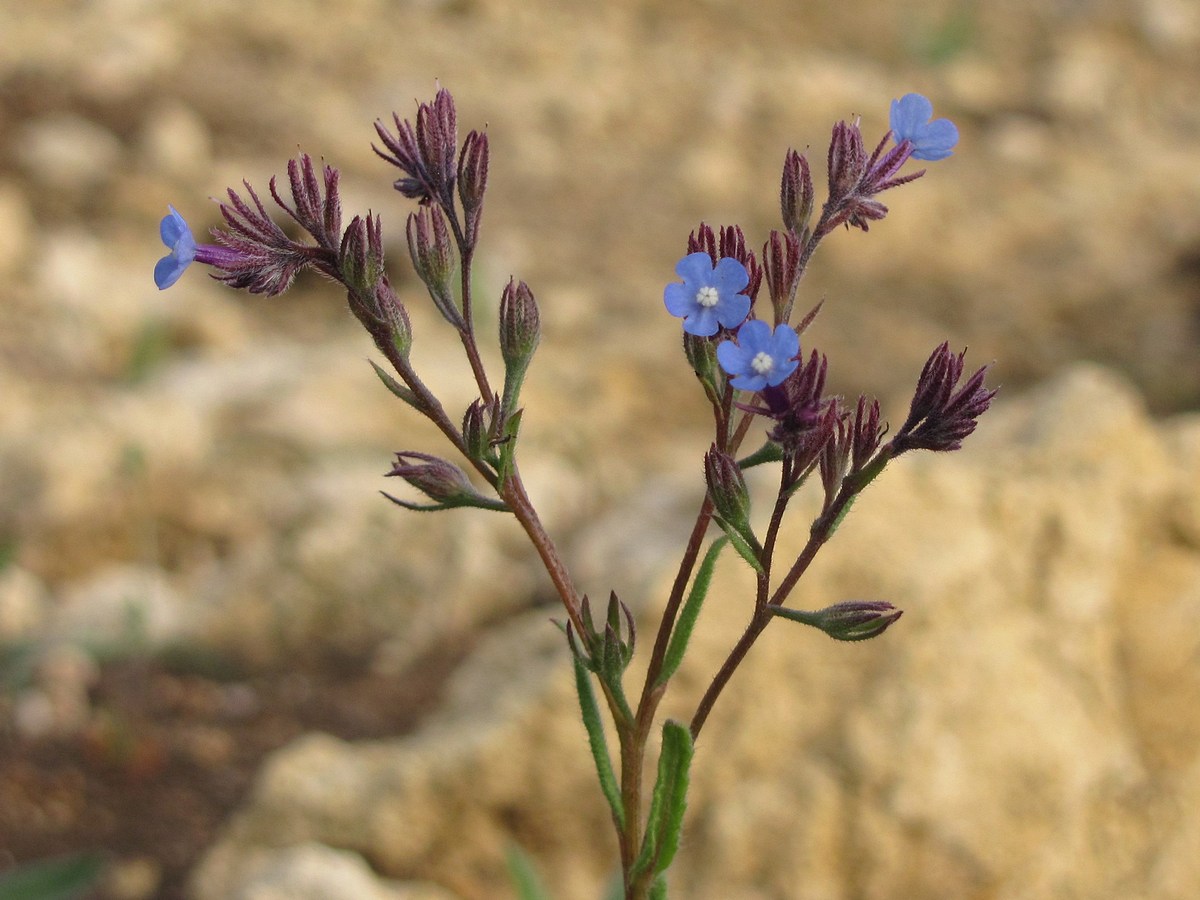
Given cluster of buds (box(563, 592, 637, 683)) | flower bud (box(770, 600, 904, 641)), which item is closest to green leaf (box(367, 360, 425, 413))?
cluster of buds (box(563, 592, 637, 683))

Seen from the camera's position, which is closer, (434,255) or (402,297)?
(434,255)

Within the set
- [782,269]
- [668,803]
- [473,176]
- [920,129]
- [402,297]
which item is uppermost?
[402,297]

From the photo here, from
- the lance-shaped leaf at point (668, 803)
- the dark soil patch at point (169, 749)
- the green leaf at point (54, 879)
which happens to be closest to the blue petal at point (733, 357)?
the lance-shaped leaf at point (668, 803)

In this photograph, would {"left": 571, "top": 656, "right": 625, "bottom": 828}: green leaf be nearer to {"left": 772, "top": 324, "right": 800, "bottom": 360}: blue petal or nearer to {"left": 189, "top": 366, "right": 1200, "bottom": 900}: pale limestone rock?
{"left": 772, "top": 324, "right": 800, "bottom": 360}: blue petal

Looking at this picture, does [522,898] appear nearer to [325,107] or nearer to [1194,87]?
[325,107]

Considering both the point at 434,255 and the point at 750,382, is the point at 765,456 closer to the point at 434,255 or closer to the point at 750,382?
the point at 750,382

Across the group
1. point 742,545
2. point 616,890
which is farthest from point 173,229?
point 616,890
